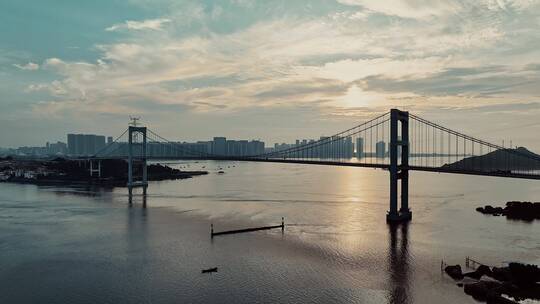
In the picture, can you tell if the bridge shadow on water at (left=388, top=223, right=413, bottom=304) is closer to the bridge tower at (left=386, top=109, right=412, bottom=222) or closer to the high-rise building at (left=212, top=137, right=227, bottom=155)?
the bridge tower at (left=386, top=109, right=412, bottom=222)

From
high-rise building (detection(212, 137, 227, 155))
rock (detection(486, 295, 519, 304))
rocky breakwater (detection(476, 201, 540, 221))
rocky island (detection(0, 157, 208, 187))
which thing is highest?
high-rise building (detection(212, 137, 227, 155))

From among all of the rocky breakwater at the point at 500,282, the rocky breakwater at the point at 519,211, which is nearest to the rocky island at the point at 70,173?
the rocky breakwater at the point at 519,211

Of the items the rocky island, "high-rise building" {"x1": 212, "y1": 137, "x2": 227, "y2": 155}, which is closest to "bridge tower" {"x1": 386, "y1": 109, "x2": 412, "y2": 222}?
the rocky island

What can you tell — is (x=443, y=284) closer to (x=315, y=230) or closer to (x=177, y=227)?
(x=315, y=230)

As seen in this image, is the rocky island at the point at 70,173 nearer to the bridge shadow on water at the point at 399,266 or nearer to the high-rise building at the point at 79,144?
the bridge shadow on water at the point at 399,266

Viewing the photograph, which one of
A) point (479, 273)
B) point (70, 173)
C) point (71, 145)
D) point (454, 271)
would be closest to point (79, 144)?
point (71, 145)

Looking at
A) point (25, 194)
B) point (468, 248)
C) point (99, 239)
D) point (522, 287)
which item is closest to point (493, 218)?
point (468, 248)
